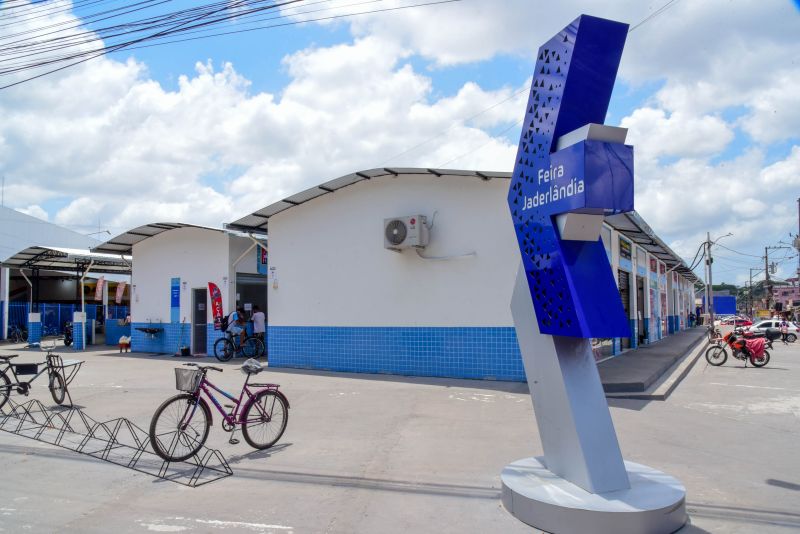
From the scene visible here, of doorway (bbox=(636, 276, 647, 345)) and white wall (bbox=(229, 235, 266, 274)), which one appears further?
doorway (bbox=(636, 276, 647, 345))

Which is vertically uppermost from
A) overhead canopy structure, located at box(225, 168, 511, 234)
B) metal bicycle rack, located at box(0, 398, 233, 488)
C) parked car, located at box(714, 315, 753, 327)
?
overhead canopy structure, located at box(225, 168, 511, 234)

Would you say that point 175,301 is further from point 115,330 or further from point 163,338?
point 115,330

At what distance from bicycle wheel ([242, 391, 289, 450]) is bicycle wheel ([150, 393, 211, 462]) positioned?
52 cm

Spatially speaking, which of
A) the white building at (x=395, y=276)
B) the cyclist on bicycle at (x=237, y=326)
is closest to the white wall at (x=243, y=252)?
the cyclist on bicycle at (x=237, y=326)

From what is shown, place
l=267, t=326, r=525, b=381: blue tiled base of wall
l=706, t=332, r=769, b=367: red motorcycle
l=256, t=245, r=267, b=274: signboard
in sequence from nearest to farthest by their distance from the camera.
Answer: l=267, t=326, r=525, b=381: blue tiled base of wall
l=706, t=332, r=769, b=367: red motorcycle
l=256, t=245, r=267, b=274: signboard

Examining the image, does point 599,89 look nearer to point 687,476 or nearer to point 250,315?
point 687,476

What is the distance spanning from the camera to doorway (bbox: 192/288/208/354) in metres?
18.3

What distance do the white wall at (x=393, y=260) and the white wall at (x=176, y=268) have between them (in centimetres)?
307

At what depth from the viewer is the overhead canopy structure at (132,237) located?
17812mm

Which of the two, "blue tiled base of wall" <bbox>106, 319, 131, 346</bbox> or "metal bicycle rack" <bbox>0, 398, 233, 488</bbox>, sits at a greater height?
"blue tiled base of wall" <bbox>106, 319, 131, 346</bbox>

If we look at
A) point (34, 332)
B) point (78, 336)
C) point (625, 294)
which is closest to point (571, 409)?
point (625, 294)

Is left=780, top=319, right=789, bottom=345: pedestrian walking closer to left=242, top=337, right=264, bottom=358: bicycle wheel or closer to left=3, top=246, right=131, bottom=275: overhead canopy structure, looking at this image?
left=242, top=337, right=264, bottom=358: bicycle wheel

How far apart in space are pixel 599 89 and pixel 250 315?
15.7 meters

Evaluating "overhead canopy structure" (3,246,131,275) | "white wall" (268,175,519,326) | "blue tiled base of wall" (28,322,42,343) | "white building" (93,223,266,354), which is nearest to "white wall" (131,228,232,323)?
"white building" (93,223,266,354)
